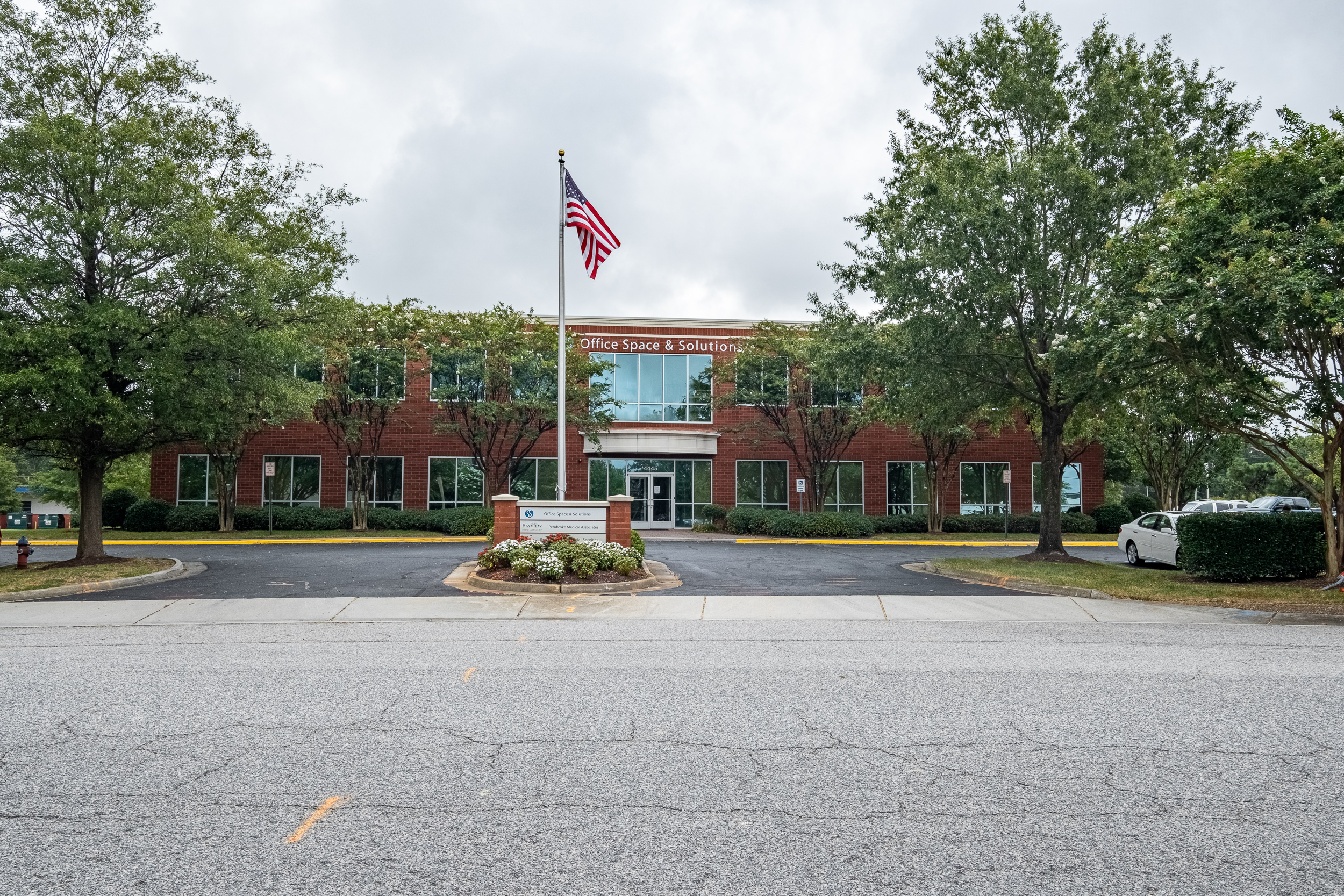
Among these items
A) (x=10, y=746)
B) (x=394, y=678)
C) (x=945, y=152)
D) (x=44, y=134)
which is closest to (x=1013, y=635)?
(x=394, y=678)

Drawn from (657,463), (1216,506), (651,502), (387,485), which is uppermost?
(657,463)

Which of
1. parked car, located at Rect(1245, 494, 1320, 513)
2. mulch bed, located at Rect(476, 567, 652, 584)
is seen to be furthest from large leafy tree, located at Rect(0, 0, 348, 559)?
parked car, located at Rect(1245, 494, 1320, 513)

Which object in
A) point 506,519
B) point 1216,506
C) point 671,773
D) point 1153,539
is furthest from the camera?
point 1216,506

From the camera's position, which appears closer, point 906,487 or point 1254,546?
point 1254,546

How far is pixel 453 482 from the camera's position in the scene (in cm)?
3600

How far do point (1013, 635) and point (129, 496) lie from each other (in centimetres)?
3196

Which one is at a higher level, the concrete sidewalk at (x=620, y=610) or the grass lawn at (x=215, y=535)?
the grass lawn at (x=215, y=535)

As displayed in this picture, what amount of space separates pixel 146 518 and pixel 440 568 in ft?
60.7

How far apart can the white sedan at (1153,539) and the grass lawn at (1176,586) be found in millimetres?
565

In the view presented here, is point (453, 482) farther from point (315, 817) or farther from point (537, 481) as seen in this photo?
point (315, 817)

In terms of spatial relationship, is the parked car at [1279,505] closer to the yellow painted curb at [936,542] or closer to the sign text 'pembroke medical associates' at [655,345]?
the yellow painted curb at [936,542]

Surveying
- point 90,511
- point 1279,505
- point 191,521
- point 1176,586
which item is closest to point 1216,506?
point 1279,505

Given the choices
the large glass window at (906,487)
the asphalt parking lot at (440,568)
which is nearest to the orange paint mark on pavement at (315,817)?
the asphalt parking lot at (440,568)

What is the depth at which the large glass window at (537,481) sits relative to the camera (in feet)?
118
